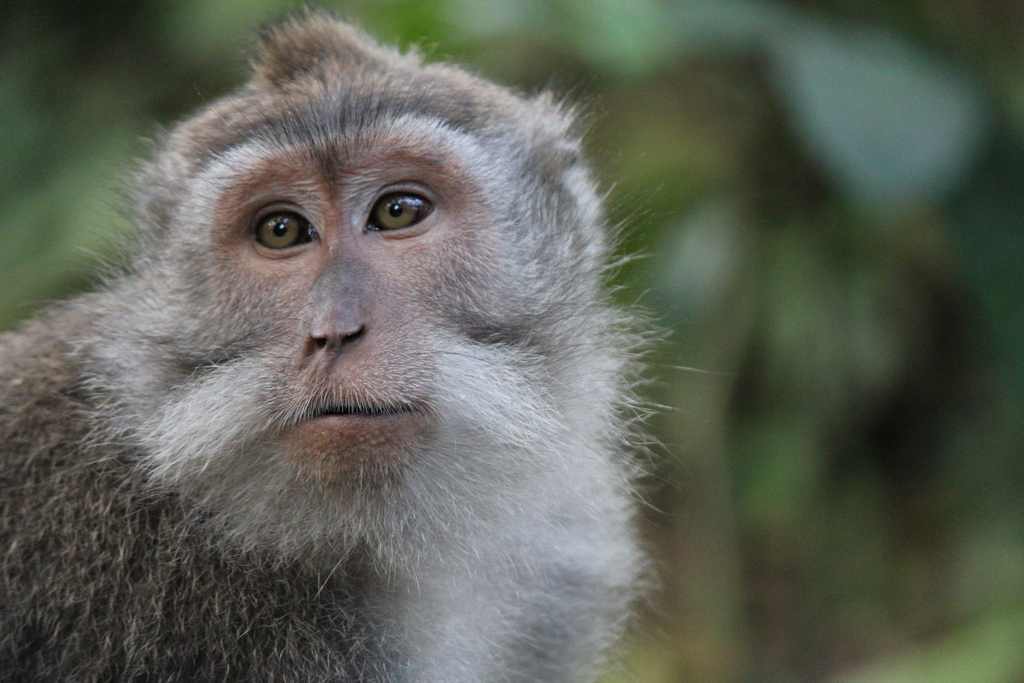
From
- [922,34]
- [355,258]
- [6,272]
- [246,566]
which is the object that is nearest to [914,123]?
[922,34]

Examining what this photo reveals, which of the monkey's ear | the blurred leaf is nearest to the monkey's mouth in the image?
the monkey's ear

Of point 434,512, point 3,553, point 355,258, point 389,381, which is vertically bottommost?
point 3,553

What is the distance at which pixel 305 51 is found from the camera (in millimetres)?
2887

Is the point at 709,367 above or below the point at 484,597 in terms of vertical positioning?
above

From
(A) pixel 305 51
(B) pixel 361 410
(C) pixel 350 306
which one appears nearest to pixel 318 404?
(B) pixel 361 410

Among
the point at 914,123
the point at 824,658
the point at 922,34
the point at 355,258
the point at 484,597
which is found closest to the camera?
the point at 355,258

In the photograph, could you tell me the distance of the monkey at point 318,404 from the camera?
87.7 inches

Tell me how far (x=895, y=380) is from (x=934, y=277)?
504 millimetres

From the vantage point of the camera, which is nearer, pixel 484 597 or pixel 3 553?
pixel 3 553

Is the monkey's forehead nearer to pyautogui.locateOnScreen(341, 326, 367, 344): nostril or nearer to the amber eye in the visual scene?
the amber eye

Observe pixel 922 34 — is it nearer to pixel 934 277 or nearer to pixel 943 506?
pixel 934 277

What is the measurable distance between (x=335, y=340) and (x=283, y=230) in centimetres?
45

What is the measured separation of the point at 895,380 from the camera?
4930 mm

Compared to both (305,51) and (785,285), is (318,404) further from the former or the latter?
(785,285)
